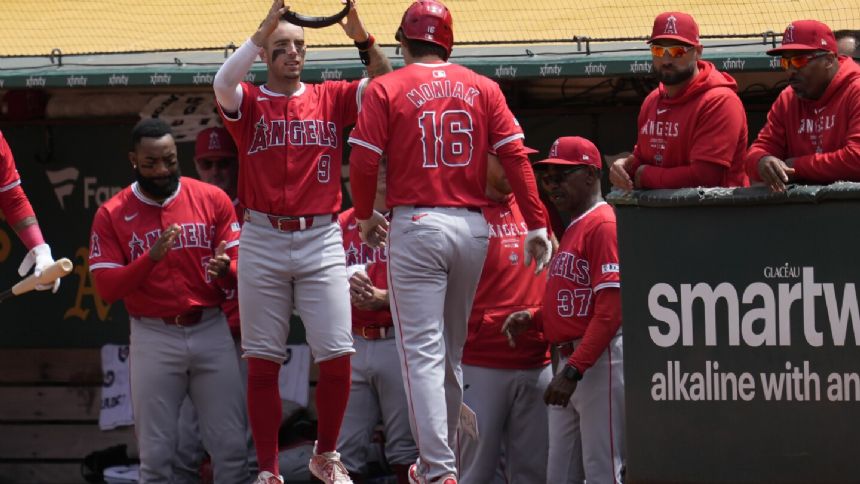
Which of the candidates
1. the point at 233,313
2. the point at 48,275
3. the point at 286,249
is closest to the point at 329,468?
the point at 286,249

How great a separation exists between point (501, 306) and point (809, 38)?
2011 millimetres

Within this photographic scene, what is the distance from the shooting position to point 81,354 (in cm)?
886

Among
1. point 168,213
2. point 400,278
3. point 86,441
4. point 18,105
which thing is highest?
point 18,105

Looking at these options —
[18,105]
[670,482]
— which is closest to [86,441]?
[18,105]

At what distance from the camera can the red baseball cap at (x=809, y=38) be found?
18.1ft

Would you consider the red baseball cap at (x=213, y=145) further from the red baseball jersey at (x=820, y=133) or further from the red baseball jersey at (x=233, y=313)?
the red baseball jersey at (x=820, y=133)

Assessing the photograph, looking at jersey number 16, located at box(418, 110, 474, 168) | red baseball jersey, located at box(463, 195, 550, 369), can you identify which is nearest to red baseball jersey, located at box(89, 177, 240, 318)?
red baseball jersey, located at box(463, 195, 550, 369)

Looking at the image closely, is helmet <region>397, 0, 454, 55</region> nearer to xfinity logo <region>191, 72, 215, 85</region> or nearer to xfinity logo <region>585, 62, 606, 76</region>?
xfinity logo <region>585, 62, 606, 76</region>

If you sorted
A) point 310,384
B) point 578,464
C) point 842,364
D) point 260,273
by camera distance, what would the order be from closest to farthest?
point 842,364 < point 260,273 < point 578,464 < point 310,384

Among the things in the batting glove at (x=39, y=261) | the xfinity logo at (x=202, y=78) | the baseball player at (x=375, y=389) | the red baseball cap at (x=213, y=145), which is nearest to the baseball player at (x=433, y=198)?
Result: the baseball player at (x=375, y=389)

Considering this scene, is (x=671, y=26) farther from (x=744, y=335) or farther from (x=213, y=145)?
(x=213, y=145)

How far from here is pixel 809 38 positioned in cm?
554

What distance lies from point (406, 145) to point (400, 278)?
1.69 ft

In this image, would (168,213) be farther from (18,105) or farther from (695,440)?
(695,440)
